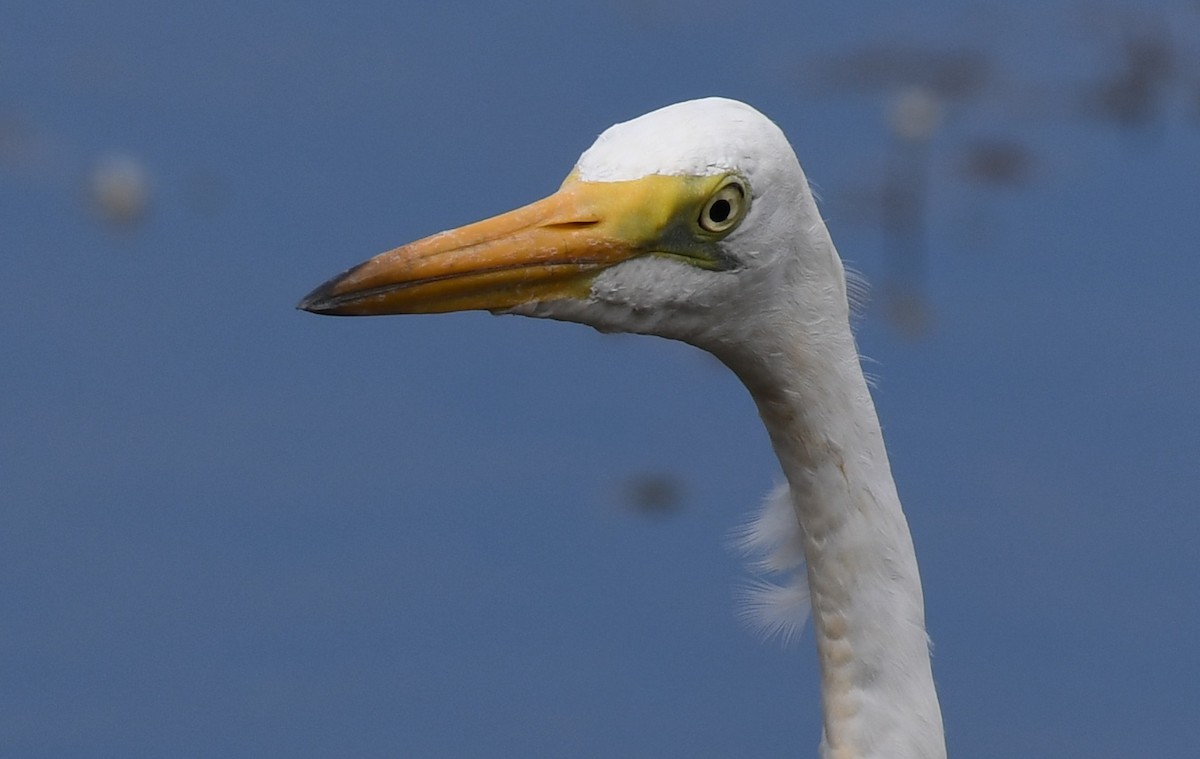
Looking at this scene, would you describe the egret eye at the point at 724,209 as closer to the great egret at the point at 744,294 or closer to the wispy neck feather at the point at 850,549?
the great egret at the point at 744,294

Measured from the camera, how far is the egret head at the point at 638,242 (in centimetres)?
240

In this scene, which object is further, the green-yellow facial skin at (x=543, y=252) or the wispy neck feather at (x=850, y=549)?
the wispy neck feather at (x=850, y=549)

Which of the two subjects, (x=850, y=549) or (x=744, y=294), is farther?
(x=850, y=549)

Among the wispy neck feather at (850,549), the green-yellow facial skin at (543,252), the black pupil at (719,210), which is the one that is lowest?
the wispy neck feather at (850,549)

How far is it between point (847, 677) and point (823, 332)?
516 mm

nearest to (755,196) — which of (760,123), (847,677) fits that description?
(760,123)

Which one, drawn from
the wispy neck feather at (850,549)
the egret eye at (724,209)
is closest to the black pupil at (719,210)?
the egret eye at (724,209)

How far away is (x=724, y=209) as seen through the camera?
243 centimetres

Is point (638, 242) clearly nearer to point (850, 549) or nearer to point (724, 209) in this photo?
point (724, 209)

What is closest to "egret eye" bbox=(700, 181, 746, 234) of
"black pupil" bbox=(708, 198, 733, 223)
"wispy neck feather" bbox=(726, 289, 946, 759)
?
"black pupil" bbox=(708, 198, 733, 223)

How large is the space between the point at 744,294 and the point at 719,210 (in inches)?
5.1

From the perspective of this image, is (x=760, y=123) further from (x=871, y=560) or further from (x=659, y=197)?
(x=871, y=560)

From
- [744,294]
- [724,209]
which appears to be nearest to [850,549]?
[744,294]

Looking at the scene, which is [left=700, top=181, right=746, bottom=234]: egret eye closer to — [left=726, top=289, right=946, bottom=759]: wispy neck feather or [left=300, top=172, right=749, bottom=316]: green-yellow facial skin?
[left=300, top=172, right=749, bottom=316]: green-yellow facial skin
